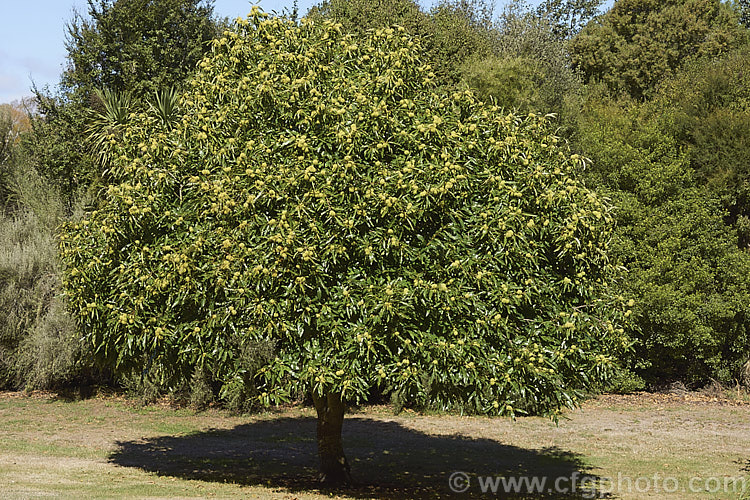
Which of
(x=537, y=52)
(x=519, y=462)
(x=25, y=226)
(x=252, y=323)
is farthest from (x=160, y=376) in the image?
(x=537, y=52)

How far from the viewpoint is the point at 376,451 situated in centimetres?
1627

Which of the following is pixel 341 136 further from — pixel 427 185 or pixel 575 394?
pixel 575 394

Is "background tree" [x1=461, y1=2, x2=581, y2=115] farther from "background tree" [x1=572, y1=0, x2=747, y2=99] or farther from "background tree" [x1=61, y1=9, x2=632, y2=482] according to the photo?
"background tree" [x1=61, y1=9, x2=632, y2=482]

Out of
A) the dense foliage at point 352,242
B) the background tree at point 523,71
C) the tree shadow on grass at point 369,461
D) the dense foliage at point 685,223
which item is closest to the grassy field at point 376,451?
the tree shadow on grass at point 369,461

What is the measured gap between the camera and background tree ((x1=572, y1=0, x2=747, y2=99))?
132 ft

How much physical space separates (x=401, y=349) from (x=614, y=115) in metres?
20.2

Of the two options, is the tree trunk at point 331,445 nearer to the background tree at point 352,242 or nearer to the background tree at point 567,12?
the background tree at point 352,242

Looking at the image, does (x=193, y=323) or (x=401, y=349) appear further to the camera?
(x=193, y=323)

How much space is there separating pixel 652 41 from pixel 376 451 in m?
33.2

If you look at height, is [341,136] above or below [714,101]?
below

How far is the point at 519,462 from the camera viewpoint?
15.1 meters

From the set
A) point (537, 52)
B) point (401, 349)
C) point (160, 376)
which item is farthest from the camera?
point (537, 52)

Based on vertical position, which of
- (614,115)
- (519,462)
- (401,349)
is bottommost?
(519,462)

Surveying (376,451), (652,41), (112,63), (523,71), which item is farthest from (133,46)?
(652,41)
